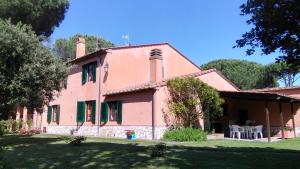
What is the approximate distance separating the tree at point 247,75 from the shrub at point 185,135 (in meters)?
31.1

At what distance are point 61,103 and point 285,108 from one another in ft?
60.0

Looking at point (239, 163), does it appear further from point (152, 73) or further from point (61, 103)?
point (61, 103)

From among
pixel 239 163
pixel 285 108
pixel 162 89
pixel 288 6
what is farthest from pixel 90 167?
pixel 285 108

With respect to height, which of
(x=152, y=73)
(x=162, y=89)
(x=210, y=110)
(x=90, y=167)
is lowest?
(x=90, y=167)

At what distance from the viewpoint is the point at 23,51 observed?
15.3 m

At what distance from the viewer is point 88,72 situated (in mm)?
Result: 24500

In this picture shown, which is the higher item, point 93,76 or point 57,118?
point 93,76

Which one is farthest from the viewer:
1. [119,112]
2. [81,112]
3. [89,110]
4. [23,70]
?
[81,112]

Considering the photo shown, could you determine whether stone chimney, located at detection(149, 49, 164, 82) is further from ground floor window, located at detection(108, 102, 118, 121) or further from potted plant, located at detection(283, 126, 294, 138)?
potted plant, located at detection(283, 126, 294, 138)

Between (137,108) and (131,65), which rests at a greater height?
(131,65)

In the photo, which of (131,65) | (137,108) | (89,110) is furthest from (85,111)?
(137,108)

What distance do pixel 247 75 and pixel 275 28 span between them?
41098 millimetres

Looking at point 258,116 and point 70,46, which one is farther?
point 70,46

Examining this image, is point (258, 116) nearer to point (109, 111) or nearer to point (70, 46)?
point (109, 111)
